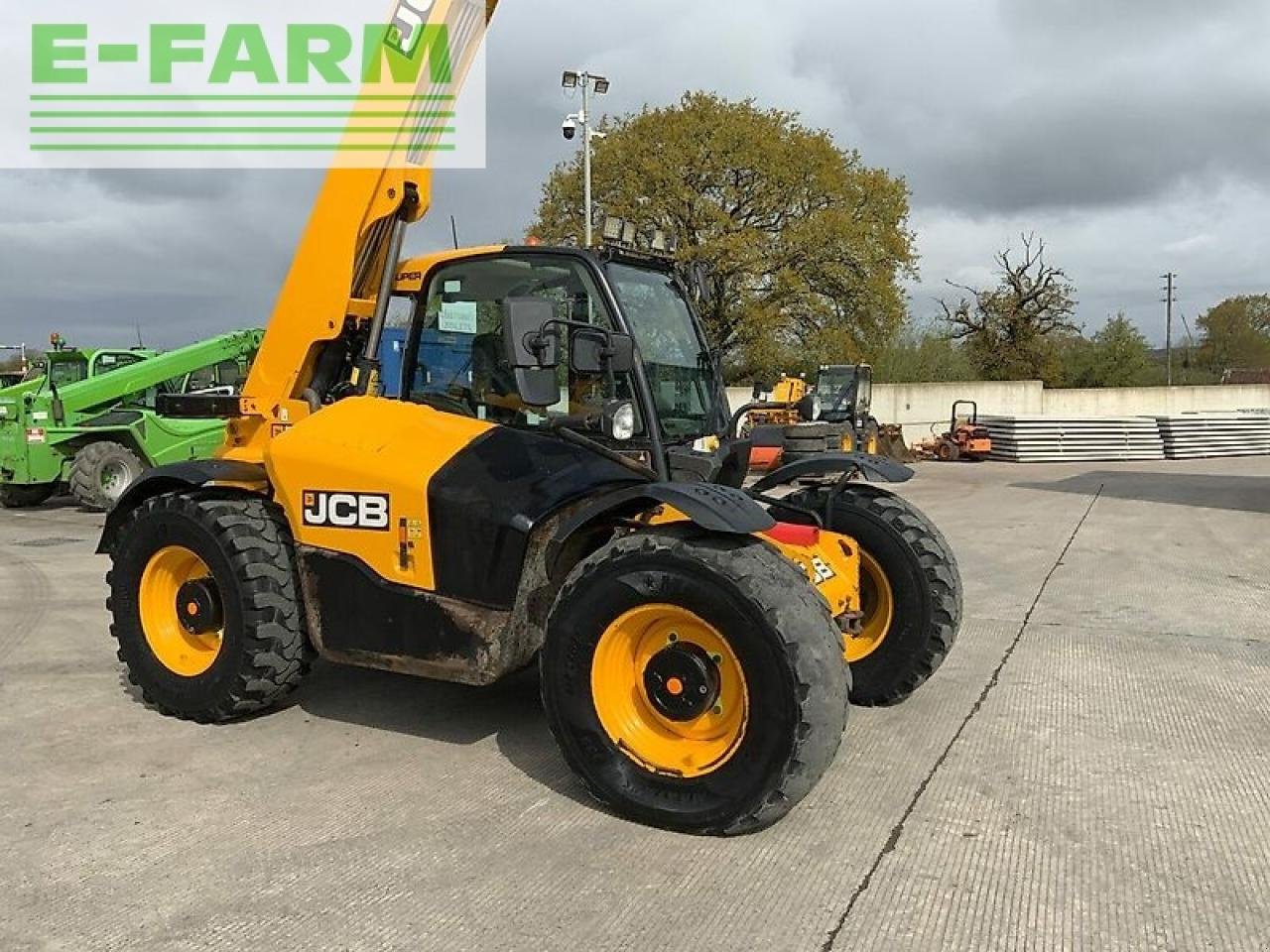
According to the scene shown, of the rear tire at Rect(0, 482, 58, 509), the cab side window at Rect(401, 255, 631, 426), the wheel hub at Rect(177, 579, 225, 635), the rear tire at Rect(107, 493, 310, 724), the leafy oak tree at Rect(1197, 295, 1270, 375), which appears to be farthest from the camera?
the leafy oak tree at Rect(1197, 295, 1270, 375)

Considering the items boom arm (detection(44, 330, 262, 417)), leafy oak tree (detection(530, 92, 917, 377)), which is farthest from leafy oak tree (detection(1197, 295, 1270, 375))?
boom arm (detection(44, 330, 262, 417))

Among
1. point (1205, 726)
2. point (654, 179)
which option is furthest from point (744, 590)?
point (654, 179)

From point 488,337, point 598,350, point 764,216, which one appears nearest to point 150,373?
point 488,337

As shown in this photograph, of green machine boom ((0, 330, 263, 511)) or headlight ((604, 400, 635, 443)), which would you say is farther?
green machine boom ((0, 330, 263, 511))

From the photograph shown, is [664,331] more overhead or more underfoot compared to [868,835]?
more overhead

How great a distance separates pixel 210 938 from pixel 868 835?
2.14 metres

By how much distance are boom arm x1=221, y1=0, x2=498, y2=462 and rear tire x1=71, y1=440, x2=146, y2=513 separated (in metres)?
9.93

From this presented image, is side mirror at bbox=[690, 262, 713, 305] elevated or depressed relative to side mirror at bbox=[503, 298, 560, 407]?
elevated

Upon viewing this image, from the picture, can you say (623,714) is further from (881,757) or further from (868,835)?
(881,757)

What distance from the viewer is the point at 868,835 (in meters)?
3.65

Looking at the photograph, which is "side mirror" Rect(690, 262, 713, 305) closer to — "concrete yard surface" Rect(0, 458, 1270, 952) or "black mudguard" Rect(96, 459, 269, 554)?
"concrete yard surface" Rect(0, 458, 1270, 952)

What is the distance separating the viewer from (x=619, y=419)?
432cm

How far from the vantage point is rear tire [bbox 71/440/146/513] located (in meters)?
14.1

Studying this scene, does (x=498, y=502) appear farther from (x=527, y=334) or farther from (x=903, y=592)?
(x=903, y=592)
